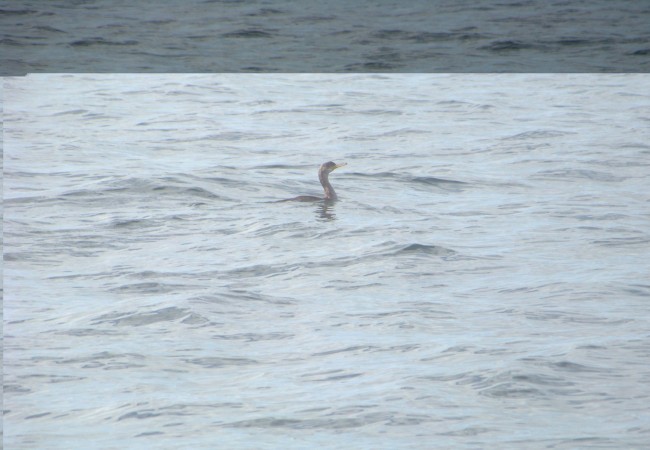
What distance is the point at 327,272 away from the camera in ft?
31.9

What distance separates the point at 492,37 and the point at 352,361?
10.3 meters

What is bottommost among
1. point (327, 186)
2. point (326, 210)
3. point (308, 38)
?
point (326, 210)

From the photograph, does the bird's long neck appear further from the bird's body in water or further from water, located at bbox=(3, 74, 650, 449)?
water, located at bbox=(3, 74, 650, 449)

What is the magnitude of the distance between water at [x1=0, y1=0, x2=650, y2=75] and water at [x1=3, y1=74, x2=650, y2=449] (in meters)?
0.59

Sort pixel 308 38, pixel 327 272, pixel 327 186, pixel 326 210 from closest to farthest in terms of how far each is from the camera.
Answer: pixel 327 272
pixel 326 210
pixel 327 186
pixel 308 38

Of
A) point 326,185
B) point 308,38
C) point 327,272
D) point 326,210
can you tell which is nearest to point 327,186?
point 326,185

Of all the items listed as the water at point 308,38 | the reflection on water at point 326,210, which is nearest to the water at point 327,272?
the reflection on water at point 326,210

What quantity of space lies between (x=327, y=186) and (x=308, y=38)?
16.0 feet

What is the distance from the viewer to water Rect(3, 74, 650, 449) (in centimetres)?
671

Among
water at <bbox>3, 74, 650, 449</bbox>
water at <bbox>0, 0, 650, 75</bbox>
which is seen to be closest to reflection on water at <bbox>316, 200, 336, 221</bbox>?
water at <bbox>3, 74, 650, 449</bbox>

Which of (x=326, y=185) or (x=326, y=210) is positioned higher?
(x=326, y=185)

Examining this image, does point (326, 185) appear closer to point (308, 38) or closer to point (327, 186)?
point (327, 186)

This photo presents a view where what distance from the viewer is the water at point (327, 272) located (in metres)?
6.71

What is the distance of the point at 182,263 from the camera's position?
995cm
